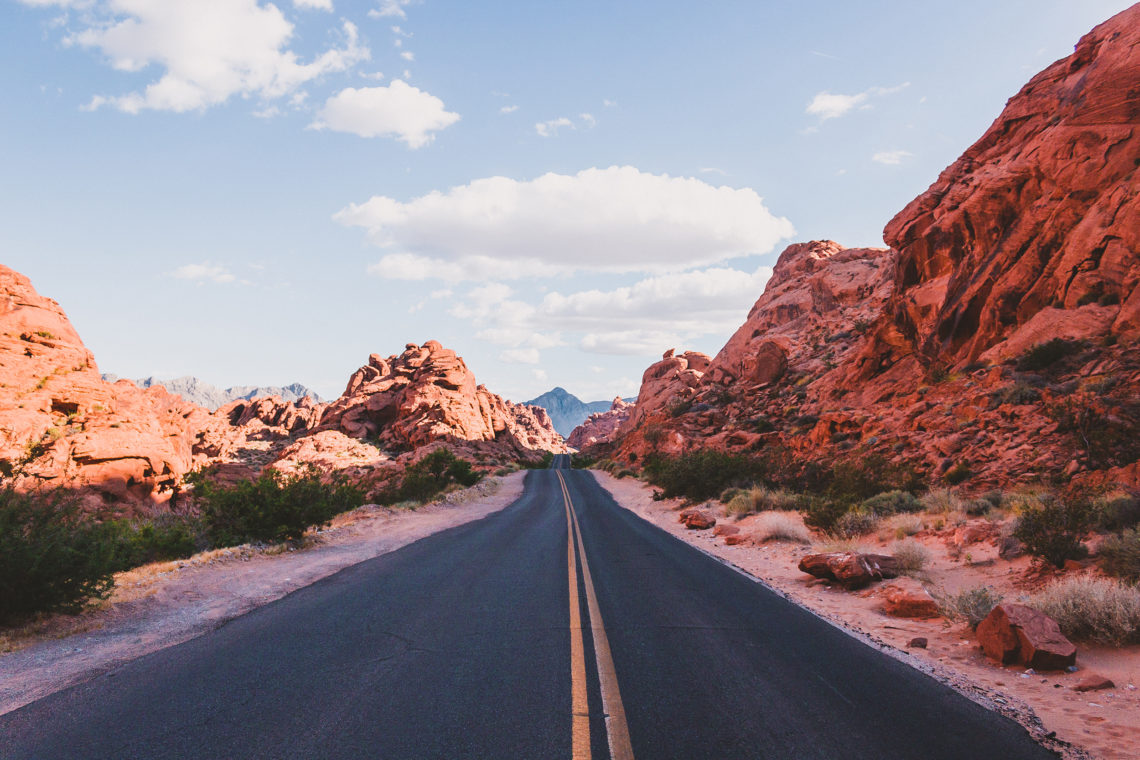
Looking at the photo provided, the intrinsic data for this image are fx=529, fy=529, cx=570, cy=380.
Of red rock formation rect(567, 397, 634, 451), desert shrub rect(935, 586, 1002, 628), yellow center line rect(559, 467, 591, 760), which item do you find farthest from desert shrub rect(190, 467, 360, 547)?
red rock formation rect(567, 397, 634, 451)

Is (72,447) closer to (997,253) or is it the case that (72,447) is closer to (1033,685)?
(1033,685)

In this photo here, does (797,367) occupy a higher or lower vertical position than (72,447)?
higher

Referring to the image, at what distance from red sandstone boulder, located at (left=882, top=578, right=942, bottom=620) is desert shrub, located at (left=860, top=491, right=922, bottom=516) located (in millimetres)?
6490

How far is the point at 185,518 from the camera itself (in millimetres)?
13961

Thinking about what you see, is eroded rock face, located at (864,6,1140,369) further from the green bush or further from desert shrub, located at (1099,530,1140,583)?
the green bush

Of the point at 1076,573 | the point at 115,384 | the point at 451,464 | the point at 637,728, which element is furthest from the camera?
the point at 451,464

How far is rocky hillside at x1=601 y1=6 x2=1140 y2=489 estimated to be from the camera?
14039mm

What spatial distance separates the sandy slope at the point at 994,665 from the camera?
13.4 ft

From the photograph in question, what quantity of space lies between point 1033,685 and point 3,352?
2692 centimetres

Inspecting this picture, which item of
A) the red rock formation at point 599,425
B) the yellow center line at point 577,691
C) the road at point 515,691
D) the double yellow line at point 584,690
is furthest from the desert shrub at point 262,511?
the red rock formation at point 599,425

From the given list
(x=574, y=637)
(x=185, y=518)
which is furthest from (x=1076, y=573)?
(x=185, y=518)

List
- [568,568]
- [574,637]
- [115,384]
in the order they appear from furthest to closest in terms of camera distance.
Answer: [115,384]
[568,568]
[574,637]

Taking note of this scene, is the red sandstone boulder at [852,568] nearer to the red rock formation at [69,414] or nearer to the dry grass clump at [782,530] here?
the dry grass clump at [782,530]

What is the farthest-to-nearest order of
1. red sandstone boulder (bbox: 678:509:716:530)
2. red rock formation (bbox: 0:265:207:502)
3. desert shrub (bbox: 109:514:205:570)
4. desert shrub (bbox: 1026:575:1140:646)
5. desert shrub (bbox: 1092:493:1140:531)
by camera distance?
red sandstone boulder (bbox: 678:509:716:530)
red rock formation (bbox: 0:265:207:502)
desert shrub (bbox: 109:514:205:570)
desert shrub (bbox: 1092:493:1140:531)
desert shrub (bbox: 1026:575:1140:646)
